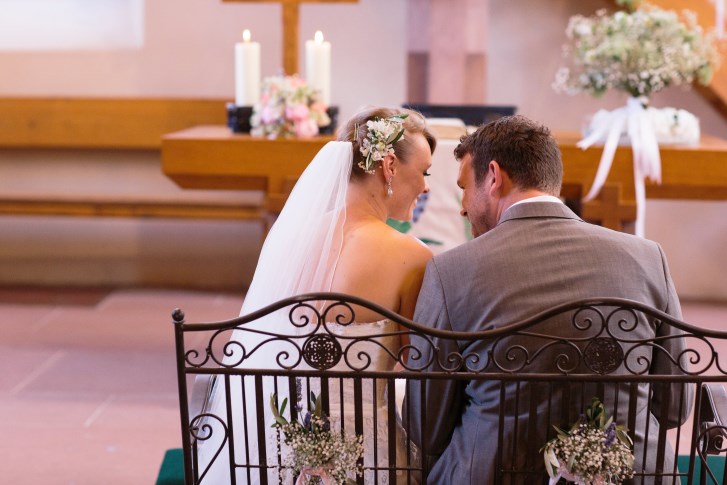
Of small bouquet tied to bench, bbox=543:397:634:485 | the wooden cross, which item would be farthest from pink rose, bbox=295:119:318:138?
small bouquet tied to bench, bbox=543:397:634:485

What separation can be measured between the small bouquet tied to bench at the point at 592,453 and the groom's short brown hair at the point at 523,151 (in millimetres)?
444

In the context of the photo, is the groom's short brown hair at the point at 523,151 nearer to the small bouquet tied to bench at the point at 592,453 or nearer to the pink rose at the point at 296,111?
the small bouquet tied to bench at the point at 592,453

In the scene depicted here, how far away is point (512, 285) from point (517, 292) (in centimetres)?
2

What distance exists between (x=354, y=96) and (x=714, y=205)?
2210 mm

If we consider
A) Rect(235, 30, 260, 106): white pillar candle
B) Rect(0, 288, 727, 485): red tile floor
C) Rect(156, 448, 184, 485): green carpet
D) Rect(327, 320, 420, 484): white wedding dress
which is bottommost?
Rect(0, 288, 727, 485): red tile floor

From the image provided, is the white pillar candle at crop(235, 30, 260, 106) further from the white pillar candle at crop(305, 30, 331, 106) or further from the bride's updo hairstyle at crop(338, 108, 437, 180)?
the bride's updo hairstyle at crop(338, 108, 437, 180)

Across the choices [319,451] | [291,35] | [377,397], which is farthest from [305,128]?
[319,451]

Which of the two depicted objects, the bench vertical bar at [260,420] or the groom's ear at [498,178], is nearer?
the bench vertical bar at [260,420]

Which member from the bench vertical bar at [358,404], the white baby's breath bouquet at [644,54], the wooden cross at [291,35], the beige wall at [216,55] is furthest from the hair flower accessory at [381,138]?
the beige wall at [216,55]

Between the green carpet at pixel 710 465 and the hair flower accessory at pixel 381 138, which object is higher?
the hair flower accessory at pixel 381 138

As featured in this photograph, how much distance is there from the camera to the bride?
6.76ft

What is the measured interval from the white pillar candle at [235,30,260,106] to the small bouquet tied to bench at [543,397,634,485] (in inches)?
115

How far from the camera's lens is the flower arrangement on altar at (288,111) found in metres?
4.05

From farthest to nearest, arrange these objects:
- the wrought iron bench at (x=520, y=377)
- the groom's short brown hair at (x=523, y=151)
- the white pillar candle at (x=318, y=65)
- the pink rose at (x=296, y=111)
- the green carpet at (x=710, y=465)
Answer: the white pillar candle at (x=318, y=65)
the pink rose at (x=296, y=111)
the green carpet at (x=710, y=465)
the groom's short brown hair at (x=523, y=151)
the wrought iron bench at (x=520, y=377)
